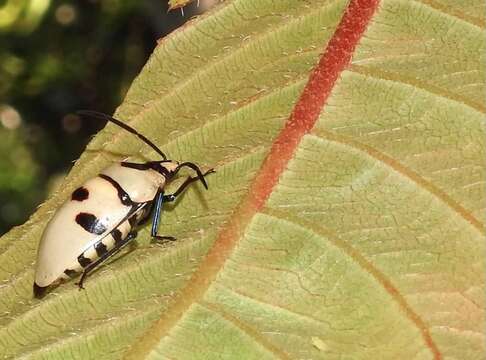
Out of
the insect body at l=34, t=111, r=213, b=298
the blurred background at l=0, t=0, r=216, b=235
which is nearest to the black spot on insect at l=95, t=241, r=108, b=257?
the insect body at l=34, t=111, r=213, b=298

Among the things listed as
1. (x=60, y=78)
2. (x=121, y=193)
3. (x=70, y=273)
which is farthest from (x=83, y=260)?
(x=60, y=78)

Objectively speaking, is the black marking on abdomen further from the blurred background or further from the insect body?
the blurred background

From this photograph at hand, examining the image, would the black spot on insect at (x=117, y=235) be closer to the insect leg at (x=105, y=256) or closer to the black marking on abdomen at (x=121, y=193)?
the insect leg at (x=105, y=256)

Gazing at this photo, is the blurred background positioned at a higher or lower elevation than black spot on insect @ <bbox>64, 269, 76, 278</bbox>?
higher

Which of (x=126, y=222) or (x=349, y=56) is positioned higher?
(x=349, y=56)

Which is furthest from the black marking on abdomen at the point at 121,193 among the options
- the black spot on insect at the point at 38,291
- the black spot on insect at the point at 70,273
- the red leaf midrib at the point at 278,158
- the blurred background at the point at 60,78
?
the blurred background at the point at 60,78

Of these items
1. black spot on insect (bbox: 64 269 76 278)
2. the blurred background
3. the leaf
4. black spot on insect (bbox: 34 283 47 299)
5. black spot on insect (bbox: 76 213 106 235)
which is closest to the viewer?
the leaf

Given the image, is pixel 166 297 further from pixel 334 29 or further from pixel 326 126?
pixel 334 29

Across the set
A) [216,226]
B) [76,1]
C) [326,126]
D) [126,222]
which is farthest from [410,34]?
[76,1]
